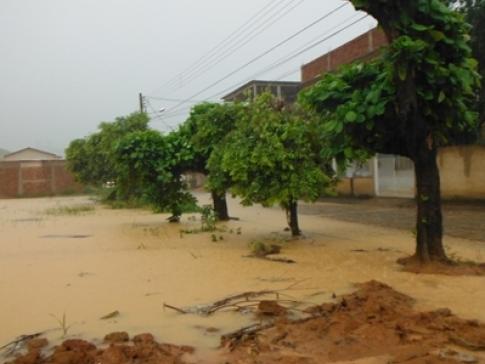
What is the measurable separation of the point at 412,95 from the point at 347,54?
18.0 m

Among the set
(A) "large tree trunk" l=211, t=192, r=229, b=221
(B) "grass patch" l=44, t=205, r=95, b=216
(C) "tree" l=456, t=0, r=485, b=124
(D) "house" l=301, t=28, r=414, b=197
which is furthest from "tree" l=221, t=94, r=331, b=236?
(B) "grass patch" l=44, t=205, r=95, b=216

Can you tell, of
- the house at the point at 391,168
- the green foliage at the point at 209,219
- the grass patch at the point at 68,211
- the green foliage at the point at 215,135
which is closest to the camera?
the green foliage at the point at 215,135

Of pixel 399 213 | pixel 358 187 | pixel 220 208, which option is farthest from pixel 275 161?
pixel 358 187

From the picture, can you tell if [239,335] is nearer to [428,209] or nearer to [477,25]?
[428,209]

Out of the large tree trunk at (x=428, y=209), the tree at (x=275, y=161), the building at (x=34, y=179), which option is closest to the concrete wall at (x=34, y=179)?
the building at (x=34, y=179)

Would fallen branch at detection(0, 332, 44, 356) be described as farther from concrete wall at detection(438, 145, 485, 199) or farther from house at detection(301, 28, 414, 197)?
concrete wall at detection(438, 145, 485, 199)

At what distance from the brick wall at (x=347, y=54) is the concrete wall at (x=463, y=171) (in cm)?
484

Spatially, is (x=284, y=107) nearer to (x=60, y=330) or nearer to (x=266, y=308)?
(x=266, y=308)

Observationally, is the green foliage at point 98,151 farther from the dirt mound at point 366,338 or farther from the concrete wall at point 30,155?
the concrete wall at point 30,155

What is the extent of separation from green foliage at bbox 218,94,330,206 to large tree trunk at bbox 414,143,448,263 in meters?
2.70

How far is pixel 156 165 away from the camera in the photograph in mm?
16266

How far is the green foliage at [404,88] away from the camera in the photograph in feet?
25.8

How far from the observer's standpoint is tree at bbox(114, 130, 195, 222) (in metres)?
Answer: 16.3

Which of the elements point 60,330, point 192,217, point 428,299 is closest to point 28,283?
point 60,330
